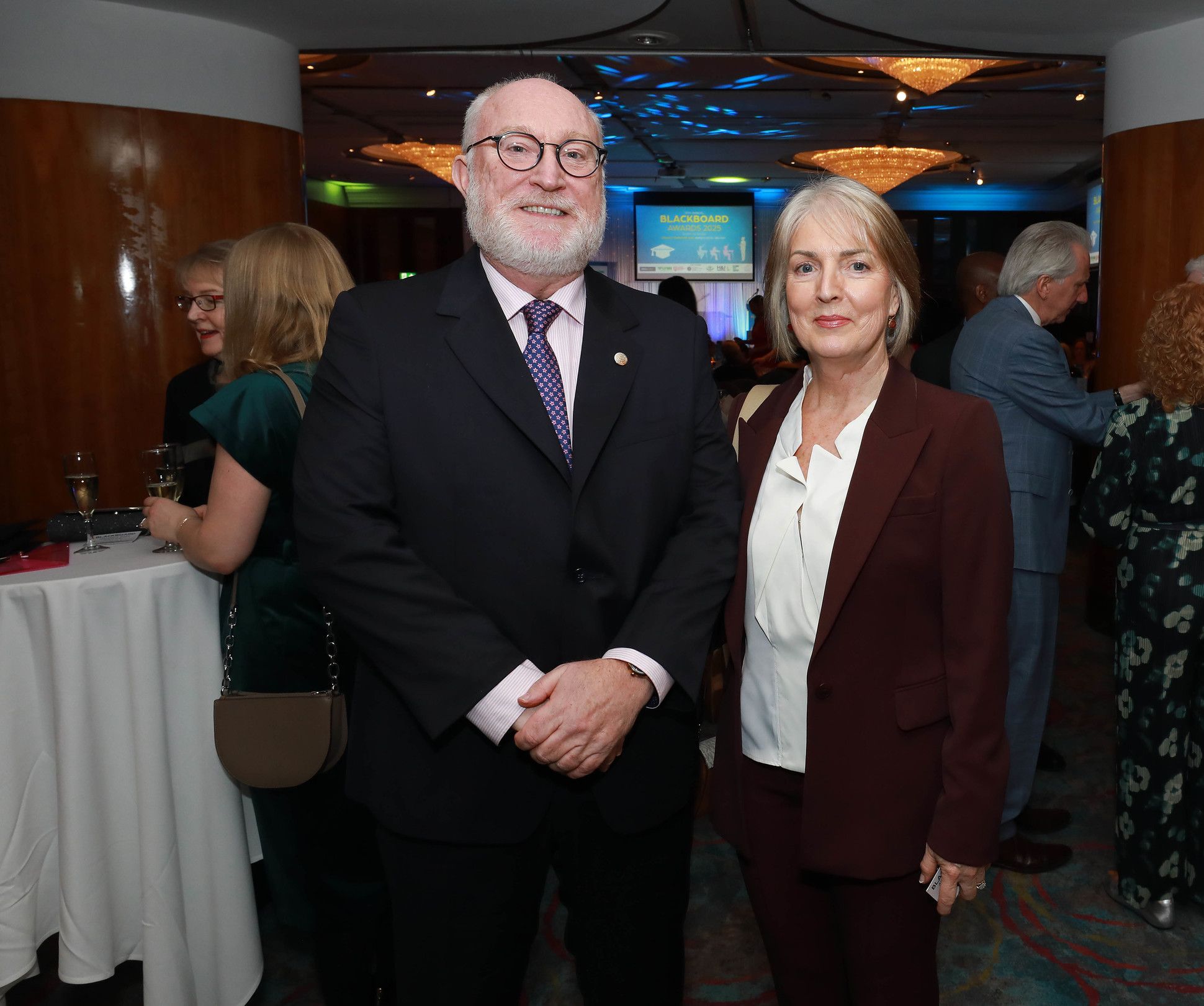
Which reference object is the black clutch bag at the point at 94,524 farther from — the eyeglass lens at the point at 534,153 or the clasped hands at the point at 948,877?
the clasped hands at the point at 948,877

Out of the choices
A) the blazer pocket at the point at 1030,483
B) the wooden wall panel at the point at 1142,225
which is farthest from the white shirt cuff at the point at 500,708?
the wooden wall panel at the point at 1142,225

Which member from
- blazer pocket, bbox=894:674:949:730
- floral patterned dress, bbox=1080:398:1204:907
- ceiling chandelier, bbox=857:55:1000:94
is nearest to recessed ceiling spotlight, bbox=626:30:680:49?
ceiling chandelier, bbox=857:55:1000:94

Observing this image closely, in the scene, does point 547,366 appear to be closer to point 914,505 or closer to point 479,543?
point 479,543

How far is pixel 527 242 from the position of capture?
1527mm

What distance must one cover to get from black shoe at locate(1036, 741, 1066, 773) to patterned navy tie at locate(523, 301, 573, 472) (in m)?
3.06

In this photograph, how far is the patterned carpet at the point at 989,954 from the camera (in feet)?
7.98

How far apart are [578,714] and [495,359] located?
21.2 inches

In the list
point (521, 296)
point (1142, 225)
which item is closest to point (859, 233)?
point (521, 296)

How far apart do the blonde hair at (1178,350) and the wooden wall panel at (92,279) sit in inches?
155

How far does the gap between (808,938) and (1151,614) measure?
1575 millimetres

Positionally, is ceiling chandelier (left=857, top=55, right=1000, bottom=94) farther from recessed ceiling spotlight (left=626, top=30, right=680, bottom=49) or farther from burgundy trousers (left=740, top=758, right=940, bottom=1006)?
burgundy trousers (left=740, top=758, right=940, bottom=1006)

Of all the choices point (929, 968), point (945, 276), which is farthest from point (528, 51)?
point (945, 276)

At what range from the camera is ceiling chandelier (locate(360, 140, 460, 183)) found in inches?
384

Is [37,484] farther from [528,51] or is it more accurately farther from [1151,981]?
[1151,981]
